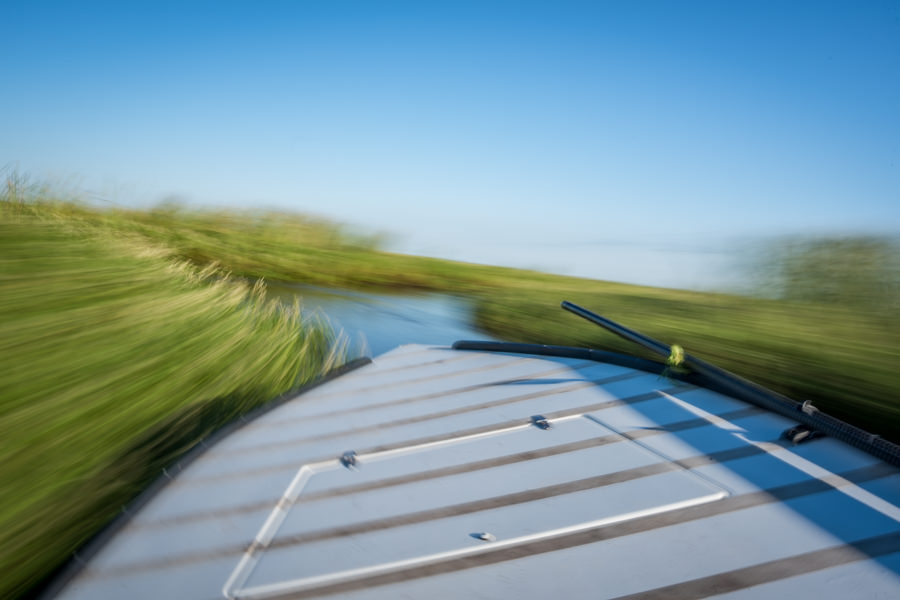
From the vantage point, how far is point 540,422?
1.43m

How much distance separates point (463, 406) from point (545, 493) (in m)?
0.59

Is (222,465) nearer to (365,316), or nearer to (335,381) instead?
(335,381)

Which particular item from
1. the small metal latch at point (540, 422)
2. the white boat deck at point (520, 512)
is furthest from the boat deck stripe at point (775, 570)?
the small metal latch at point (540, 422)

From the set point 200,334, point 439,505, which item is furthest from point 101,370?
point 439,505

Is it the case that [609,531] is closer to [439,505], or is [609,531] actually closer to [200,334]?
[439,505]

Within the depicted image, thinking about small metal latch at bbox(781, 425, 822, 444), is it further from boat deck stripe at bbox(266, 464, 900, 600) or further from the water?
the water

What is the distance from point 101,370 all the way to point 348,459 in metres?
1.62

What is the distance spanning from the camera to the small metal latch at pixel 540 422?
1.42 metres

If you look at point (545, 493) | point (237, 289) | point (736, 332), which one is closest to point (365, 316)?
point (237, 289)

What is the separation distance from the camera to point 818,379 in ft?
7.36

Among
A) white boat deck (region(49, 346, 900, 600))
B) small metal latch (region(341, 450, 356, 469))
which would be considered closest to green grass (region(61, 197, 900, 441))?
white boat deck (region(49, 346, 900, 600))

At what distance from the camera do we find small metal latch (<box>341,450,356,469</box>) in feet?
4.11

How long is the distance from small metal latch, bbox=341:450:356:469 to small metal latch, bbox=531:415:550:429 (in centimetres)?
48

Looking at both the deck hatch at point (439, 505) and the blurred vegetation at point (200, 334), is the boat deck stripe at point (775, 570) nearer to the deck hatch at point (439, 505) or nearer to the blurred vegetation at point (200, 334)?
the deck hatch at point (439, 505)
